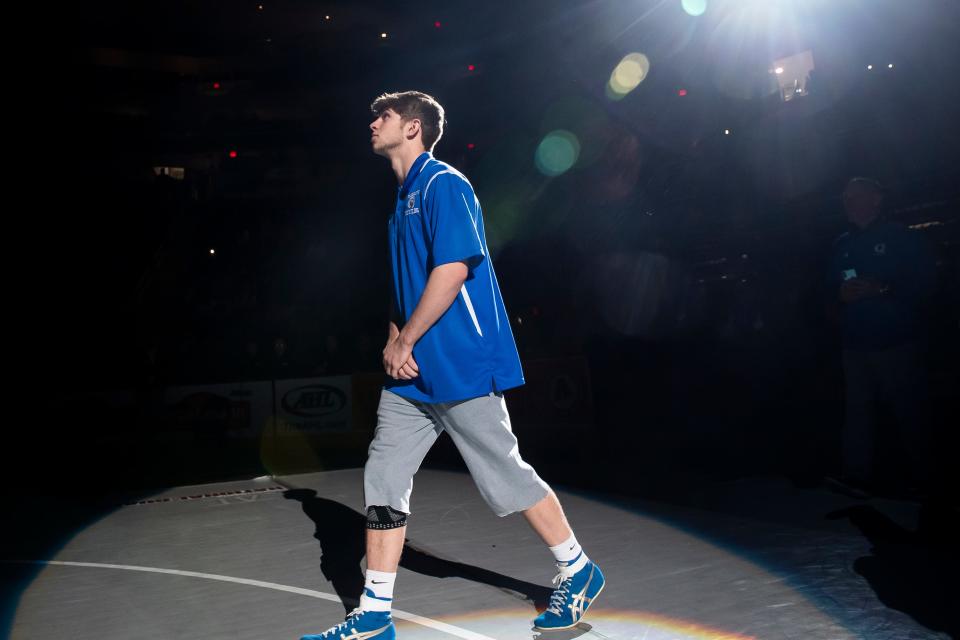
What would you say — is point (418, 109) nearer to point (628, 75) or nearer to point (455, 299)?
point (455, 299)

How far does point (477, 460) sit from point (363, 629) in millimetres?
683

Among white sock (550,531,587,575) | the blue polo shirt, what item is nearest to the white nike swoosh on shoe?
white sock (550,531,587,575)

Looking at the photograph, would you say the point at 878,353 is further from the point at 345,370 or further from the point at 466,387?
the point at 345,370

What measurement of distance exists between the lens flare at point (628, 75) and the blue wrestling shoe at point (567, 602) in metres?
15.3

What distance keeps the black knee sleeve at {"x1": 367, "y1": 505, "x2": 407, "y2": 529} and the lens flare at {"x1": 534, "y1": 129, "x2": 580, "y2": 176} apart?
1549 centimetres

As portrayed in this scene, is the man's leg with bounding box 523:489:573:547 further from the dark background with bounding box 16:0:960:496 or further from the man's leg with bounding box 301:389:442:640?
the dark background with bounding box 16:0:960:496

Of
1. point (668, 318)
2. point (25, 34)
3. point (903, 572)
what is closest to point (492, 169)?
point (668, 318)

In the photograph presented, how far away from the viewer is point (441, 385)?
9.32ft

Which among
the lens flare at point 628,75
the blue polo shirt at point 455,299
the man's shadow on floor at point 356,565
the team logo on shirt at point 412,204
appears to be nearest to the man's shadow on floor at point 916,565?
the man's shadow on floor at point 356,565

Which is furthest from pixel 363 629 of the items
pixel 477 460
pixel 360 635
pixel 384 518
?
pixel 477 460

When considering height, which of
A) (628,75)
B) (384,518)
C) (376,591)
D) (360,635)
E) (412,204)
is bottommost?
(360,635)

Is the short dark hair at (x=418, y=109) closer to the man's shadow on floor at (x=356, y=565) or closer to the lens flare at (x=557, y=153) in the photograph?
the man's shadow on floor at (x=356, y=565)

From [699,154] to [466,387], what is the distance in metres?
13.3

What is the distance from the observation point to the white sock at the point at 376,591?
2.82 m
